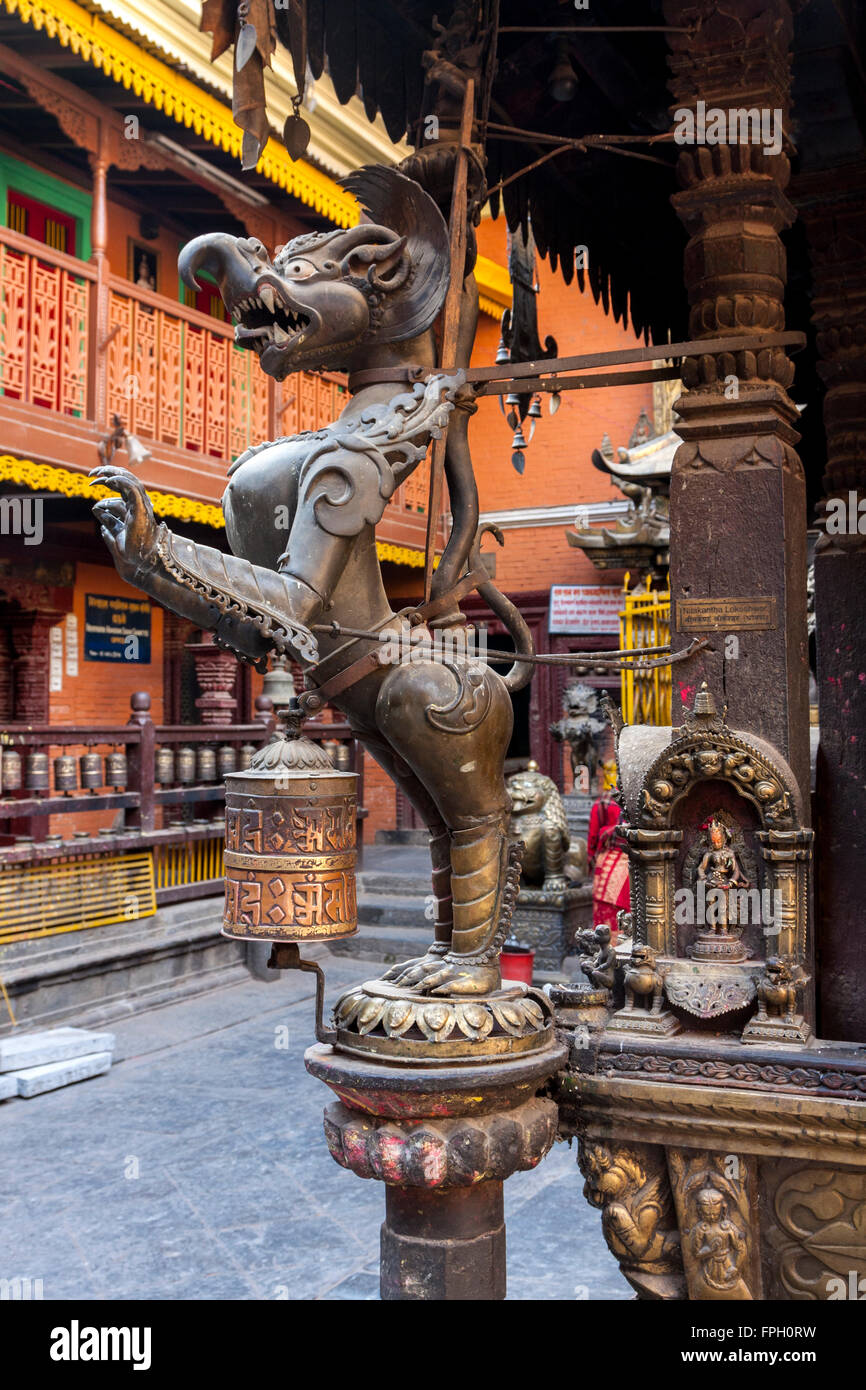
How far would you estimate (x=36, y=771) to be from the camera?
26.3ft

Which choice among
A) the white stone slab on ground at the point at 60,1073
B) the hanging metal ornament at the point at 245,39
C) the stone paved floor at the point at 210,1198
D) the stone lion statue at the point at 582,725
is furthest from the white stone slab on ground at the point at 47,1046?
the stone lion statue at the point at 582,725

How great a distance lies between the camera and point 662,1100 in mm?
2707

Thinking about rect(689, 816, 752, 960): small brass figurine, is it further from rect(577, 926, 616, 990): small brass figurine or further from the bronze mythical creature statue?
the bronze mythical creature statue

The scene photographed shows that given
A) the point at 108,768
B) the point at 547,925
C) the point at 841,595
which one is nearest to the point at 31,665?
the point at 108,768

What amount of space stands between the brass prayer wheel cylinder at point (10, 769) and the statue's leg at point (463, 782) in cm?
588

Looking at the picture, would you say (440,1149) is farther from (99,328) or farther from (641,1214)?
(99,328)

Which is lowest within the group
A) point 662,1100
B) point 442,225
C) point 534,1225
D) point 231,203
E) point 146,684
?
point 534,1225

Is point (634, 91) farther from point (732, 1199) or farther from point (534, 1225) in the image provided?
point (534, 1225)

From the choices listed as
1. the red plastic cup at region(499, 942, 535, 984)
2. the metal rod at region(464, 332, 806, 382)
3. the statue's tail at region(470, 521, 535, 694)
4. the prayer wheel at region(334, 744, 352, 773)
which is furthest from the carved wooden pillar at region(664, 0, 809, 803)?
the prayer wheel at region(334, 744, 352, 773)

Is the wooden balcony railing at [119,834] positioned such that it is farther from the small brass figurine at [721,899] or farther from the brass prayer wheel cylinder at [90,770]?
the small brass figurine at [721,899]

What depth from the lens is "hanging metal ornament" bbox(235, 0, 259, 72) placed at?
2.58 metres

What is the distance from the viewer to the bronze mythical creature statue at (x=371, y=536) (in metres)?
2.47

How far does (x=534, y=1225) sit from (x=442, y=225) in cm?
394
